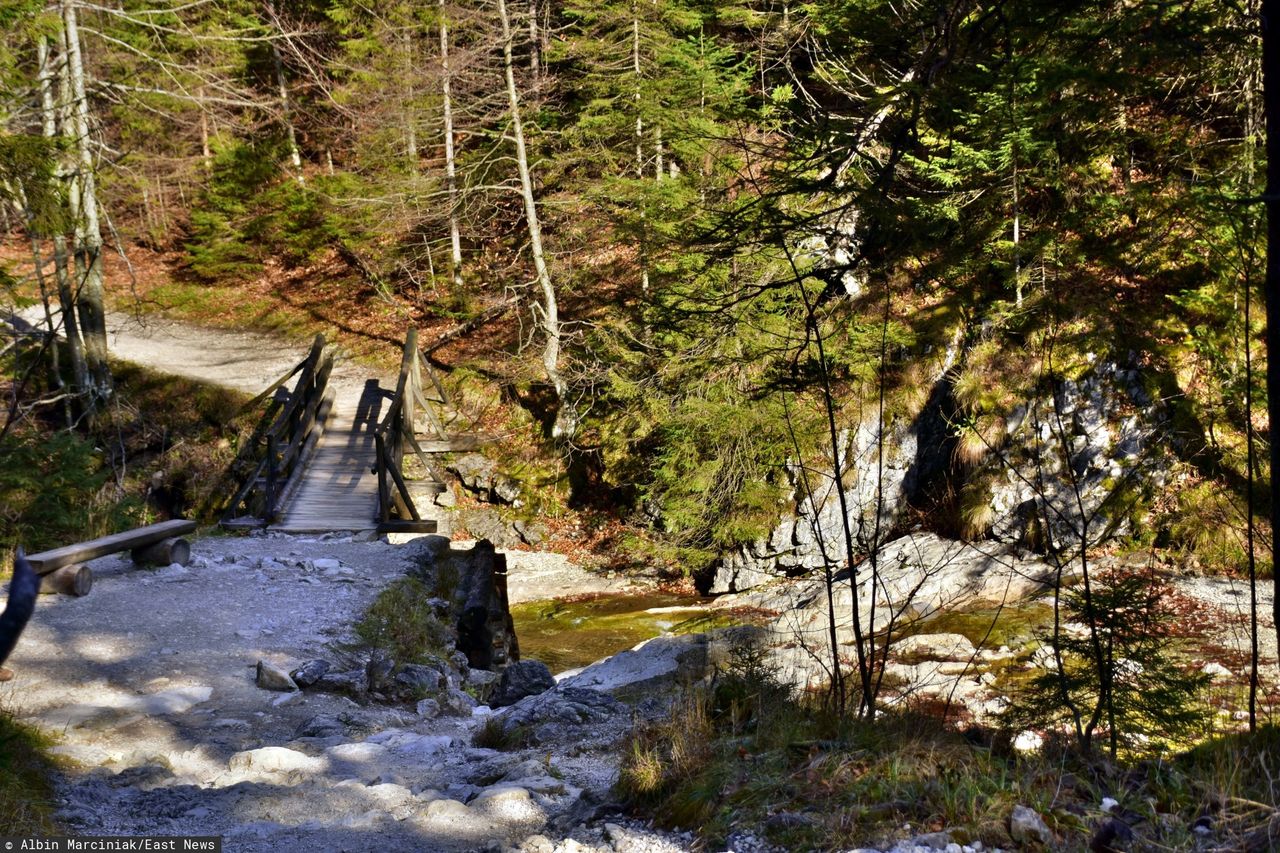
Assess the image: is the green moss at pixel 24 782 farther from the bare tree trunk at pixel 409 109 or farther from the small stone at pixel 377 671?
the bare tree trunk at pixel 409 109

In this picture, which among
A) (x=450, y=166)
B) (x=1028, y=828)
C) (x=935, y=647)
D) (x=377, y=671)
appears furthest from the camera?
(x=450, y=166)

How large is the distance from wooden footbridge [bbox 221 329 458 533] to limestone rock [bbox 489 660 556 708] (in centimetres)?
508

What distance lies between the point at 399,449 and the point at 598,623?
420 cm

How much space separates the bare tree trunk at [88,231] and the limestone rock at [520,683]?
872cm

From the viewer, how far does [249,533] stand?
1210 cm

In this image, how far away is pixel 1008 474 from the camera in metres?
13.7

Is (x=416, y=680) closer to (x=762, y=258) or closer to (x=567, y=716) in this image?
(x=567, y=716)

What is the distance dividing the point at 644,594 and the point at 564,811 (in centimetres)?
1168

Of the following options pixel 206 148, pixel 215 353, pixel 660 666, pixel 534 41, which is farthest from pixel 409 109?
pixel 660 666

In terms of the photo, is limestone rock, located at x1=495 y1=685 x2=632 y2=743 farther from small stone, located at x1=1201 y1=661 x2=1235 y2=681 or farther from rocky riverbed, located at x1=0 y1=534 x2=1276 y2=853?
small stone, located at x1=1201 y1=661 x2=1235 y2=681

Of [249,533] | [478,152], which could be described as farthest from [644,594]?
[478,152]

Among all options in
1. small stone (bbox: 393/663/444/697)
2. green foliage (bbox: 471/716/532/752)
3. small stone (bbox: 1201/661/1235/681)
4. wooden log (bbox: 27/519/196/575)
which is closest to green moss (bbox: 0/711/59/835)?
green foliage (bbox: 471/716/532/752)

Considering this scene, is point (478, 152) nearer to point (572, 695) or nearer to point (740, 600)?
point (740, 600)

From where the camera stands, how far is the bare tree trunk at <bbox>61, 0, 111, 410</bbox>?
13.5 m
